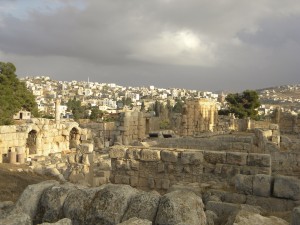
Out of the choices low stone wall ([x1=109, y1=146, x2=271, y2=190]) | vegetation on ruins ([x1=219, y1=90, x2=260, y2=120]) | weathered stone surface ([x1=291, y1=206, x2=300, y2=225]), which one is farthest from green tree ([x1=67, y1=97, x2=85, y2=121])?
weathered stone surface ([x1=291, y1=206, x2=300, y2=225])

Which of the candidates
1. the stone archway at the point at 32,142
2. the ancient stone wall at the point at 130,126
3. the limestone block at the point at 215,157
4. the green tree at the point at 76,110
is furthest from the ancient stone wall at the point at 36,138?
the green tree at the point at 76,110

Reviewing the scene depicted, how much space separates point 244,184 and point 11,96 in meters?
35.9

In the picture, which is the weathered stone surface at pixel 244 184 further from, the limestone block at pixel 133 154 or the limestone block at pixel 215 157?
the limestone block at pixel 133 154

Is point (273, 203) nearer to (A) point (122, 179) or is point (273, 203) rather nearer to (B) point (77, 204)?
(B) point (77, 204)

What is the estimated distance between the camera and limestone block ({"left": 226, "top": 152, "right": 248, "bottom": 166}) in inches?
373

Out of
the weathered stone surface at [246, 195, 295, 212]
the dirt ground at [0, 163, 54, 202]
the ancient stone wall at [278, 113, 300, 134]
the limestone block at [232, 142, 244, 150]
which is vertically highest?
the ancient stone wall at [278, 113, 300, 134]

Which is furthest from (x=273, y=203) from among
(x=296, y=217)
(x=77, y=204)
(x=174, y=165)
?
(x=77, y=204)

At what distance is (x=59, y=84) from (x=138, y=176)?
18061 centimetres

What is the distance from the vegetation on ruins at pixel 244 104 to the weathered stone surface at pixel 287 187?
4077 centimetres

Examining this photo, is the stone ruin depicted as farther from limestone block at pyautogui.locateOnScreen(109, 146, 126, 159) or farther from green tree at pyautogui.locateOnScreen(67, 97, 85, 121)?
green tree at pyautogui.locateOnScreen(67, 97, 85, 121)

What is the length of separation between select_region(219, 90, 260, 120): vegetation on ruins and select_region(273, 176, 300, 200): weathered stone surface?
1605 inches

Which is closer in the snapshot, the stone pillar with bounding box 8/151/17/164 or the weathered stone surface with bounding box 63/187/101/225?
the weathered stone surface with bounding box 63/187/101/225

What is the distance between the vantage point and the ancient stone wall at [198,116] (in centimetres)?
3628

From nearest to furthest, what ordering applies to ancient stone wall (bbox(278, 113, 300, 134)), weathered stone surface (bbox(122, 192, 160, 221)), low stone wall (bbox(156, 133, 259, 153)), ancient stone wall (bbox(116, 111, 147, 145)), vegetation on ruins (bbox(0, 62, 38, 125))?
weathered stone surface (bbox(122, 192, 160, 221))
low stone wall (bbox(156, 133, 259, 153))
ancient stone wall (bbox(116, 111, 147, 145))
ancient stone wall (bbox(278, 113, 300, 134))
vegetation on ruins (bbox(0, 62, 38, 125))
